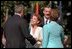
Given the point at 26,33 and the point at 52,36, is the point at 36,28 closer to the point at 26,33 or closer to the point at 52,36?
the point at 26,33

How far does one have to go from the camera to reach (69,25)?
12977 millimetres

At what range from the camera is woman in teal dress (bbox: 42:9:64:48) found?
640cm

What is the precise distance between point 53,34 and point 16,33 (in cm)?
79

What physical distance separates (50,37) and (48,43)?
13cm

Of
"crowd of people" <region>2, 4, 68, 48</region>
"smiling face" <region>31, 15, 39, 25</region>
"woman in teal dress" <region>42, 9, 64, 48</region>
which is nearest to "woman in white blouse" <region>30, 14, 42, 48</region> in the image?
"smiling face" <region>31, 15, 39, 25</region>

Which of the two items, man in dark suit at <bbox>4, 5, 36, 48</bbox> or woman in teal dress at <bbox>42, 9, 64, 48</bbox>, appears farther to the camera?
man in dark suit at <bbox>4, 5, 36, 48</bbox>

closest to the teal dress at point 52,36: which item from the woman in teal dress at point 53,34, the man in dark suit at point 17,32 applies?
the woman in teal dress at point 53,34

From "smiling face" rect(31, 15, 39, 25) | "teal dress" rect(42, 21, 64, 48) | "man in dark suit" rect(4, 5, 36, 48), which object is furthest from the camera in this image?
"smiling face" rect(31, 15, 39, 25)

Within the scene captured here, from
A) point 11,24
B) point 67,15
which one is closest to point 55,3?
point 67,15

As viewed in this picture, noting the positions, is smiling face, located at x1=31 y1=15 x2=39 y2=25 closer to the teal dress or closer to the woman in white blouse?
the woman in white blouse

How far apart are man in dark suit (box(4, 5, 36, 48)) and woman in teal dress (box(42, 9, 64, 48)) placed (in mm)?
351

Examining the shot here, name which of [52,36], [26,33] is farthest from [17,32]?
[52,36]

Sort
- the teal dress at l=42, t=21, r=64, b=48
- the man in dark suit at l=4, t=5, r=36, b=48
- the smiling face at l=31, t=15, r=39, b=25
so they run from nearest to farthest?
the teal dress at l=42, t=21, r=64, b=48 → the man in dark suit at l=4, t=5, r=36, b=48 → the smiling face at l=31, t=15, r=39, b=25

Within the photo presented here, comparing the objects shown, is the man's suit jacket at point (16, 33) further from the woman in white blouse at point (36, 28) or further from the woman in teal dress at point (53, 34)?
the woman in white blouse at point (36, 28)
